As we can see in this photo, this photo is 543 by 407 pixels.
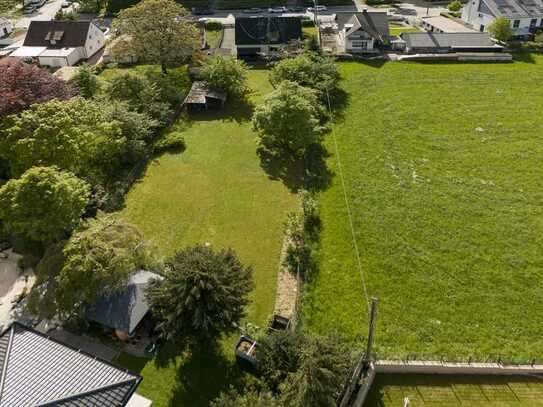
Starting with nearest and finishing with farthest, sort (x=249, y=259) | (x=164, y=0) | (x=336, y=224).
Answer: (x=249, y=259) → (x=336, y=224) → (x=164, y=0)

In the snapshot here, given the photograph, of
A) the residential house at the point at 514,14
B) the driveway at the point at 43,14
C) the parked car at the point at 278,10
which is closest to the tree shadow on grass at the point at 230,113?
the parked car at the point at 278,10

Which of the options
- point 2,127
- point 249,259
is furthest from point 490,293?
point 2,127

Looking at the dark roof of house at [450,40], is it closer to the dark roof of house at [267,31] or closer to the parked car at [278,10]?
the dark roof of house at [267,31]

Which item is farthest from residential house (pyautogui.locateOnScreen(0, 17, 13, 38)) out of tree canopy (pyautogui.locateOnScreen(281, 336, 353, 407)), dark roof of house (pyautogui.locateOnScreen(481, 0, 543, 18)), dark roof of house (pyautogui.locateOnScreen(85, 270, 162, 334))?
dark roof of house (pyautogui.locateOnScreen(481, 0, 543, 18))

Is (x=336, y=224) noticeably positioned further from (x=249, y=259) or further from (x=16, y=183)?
(x=16, y=183)

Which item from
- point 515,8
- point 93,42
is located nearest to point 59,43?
point 93,42

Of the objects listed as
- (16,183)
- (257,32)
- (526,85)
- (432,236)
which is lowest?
(432,236)

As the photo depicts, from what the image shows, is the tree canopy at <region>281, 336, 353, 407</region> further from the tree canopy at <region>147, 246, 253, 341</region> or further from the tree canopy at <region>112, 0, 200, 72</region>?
the tree canopy at <region>112, 0, 200, 72</region>
